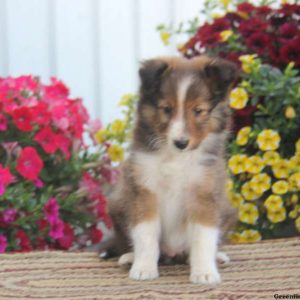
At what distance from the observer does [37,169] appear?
3701mm

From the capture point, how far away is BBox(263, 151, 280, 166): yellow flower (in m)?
3.97

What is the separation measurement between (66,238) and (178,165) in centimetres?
126

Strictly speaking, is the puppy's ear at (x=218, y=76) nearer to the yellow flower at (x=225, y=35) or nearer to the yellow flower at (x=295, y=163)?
the yellow flower at (x=295, y=163)

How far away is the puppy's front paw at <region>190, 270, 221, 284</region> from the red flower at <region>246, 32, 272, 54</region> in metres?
1.79

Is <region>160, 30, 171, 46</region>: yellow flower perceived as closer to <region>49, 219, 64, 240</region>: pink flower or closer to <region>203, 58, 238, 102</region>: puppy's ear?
<region>49, 219, 64, 240</region>: pink flower

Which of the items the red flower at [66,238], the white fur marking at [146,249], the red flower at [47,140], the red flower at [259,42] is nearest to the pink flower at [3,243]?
the red flower at [66,238]

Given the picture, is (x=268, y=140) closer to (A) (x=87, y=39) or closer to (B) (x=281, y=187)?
(B) (x=281, y=187)

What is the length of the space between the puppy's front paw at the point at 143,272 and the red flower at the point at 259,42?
180cm

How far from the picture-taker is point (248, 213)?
160 inches

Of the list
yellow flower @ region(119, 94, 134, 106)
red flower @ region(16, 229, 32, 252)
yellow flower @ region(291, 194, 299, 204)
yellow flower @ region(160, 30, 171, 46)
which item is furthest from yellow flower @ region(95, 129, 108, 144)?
yellow flower @ region(291, 194, 299, 204)

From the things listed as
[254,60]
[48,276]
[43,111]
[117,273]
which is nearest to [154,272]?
[117,273]

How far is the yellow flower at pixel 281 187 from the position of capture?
155 inches

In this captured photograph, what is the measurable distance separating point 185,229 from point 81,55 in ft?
7.42

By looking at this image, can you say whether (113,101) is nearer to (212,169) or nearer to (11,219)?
(11,219)
